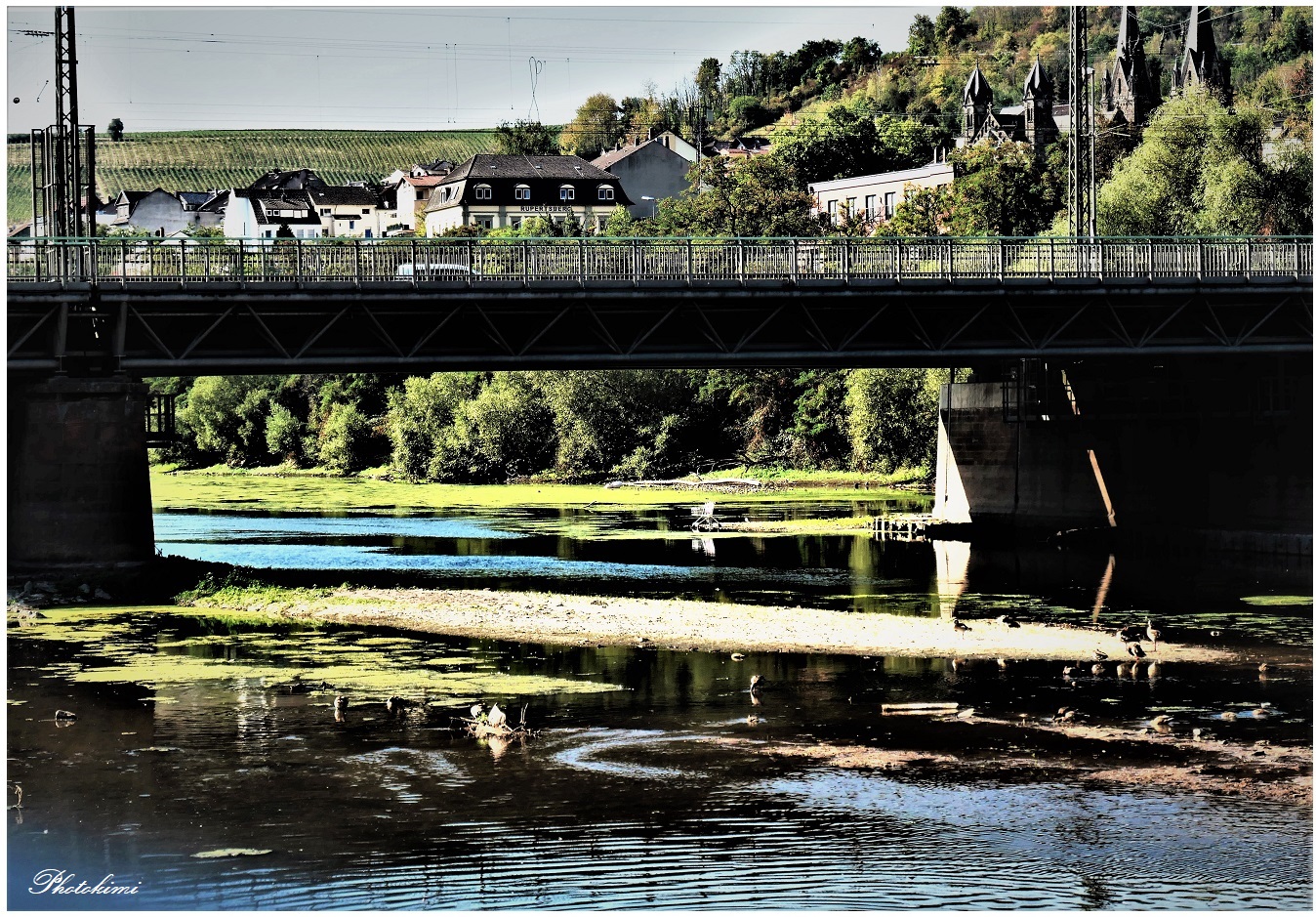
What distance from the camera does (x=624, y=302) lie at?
5678 centimetres

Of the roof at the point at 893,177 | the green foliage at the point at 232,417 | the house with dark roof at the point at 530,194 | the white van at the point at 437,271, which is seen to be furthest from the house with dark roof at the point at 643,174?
the white van at the point at 437,271

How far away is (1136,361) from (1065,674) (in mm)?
33640

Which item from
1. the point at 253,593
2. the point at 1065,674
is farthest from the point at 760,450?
the point at 1065,674

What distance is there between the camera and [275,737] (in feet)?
104

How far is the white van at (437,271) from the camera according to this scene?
54.7m

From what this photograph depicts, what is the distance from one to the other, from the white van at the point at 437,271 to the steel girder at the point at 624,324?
111 centimetres

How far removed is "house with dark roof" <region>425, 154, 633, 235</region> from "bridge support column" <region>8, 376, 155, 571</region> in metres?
134

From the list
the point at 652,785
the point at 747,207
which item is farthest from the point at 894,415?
the point at 652,785

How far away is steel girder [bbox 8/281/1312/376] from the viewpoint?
52188mm

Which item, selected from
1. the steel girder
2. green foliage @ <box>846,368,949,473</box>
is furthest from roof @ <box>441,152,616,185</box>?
the steel girder

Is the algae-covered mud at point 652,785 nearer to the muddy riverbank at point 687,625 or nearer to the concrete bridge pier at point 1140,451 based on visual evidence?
the muddy riverbank at point 687,625

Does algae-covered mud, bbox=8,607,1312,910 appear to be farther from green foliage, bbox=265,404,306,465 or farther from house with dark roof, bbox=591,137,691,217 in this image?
house with dark roof, bbox=591,137,691,217

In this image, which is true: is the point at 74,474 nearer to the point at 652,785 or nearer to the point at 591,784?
the point at 591,784

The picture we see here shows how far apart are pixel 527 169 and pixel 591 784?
16288 cm
